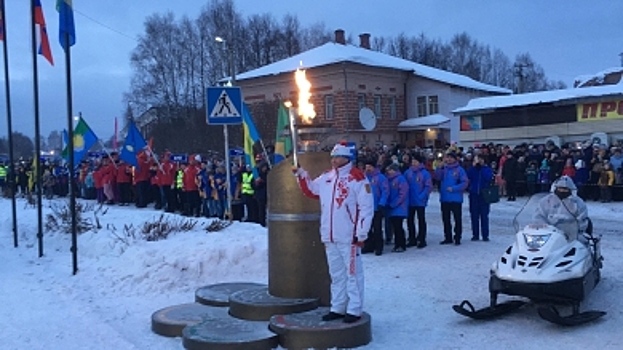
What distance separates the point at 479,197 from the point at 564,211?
17.4 feet

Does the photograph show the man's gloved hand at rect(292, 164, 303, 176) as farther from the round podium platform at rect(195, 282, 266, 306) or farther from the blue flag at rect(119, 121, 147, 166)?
the blue flag at rect(119, 121, 147, 166)

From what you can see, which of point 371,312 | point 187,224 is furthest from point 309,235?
point 187,224

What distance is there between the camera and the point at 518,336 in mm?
7512

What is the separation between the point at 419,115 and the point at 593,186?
31.1 meters

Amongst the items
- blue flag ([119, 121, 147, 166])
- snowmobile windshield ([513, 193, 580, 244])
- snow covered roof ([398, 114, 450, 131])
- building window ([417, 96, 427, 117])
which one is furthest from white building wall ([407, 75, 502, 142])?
snowmobile windshield ([513, 193, 580, 244])

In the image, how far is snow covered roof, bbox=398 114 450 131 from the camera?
47381mm

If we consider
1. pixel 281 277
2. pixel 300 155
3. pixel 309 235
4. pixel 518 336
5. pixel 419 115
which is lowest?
pixel 518 336

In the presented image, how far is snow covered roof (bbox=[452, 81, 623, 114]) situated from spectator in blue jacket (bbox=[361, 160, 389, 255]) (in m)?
17.2

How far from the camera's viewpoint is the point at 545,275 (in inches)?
304

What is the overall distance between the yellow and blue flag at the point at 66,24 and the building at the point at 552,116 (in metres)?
21.7

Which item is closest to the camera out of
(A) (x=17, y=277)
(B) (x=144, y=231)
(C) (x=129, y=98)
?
(A) (x=17, y=277)

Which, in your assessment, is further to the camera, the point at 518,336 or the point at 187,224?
the point at 187,224

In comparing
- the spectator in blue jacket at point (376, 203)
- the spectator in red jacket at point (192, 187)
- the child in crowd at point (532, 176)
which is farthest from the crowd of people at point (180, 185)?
the child in crowd at point (532, 176)

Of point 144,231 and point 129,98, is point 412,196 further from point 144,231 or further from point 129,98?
point 129,98
